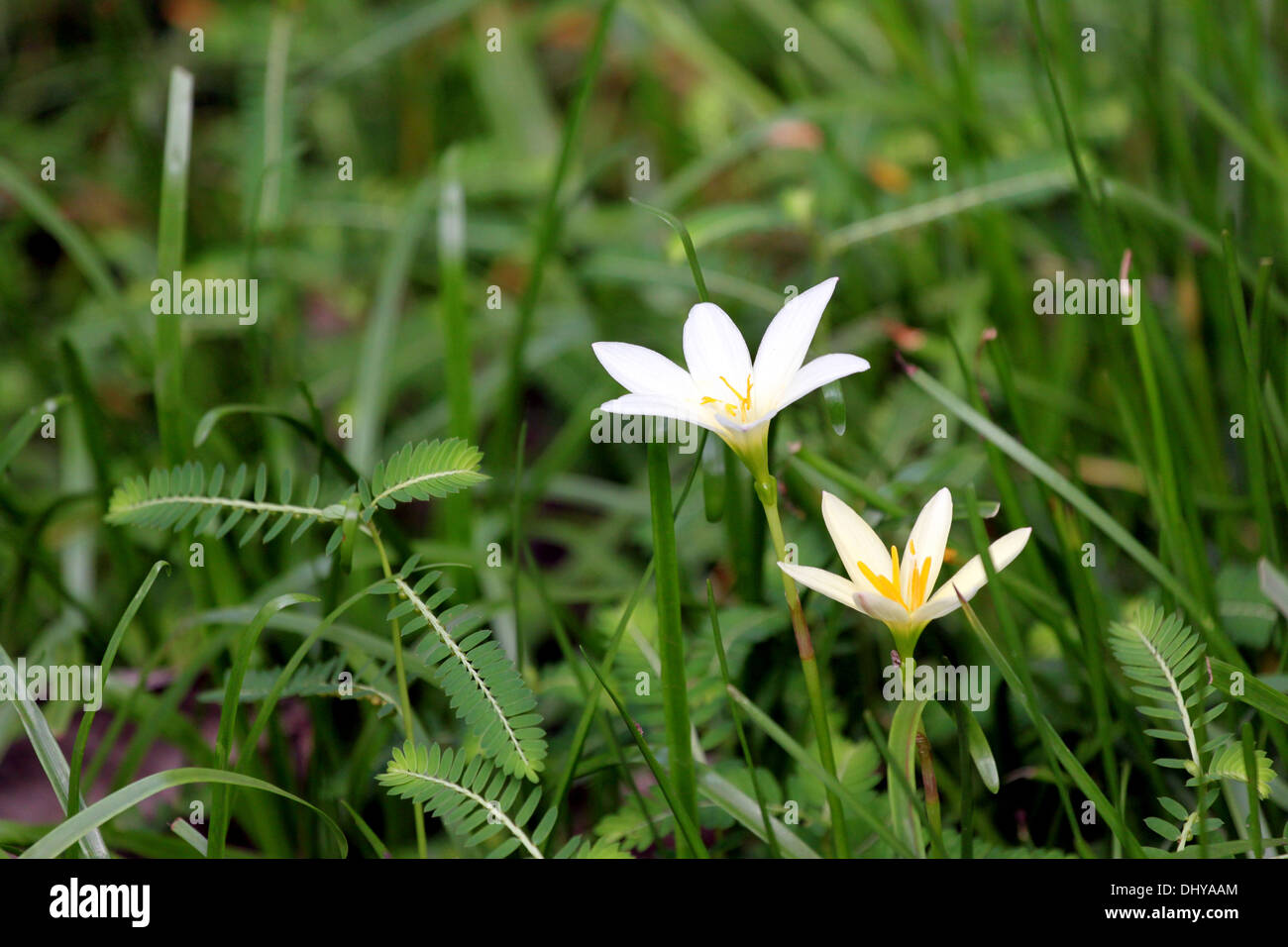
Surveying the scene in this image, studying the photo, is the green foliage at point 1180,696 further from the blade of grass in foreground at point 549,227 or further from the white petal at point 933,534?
the blade of grass in foreground at point 549,227

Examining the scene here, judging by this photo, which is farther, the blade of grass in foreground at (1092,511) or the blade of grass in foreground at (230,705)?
the blade of grass in foreground at (1092,511)

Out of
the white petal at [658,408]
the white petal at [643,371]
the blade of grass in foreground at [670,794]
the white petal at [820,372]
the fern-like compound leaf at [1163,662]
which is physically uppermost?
the white petal at [643,371]

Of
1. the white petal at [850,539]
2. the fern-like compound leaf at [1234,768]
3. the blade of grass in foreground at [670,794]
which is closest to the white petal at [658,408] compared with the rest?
the white petal at [850,539]

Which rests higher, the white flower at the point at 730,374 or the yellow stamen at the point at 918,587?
the white flower at the point at 730,374

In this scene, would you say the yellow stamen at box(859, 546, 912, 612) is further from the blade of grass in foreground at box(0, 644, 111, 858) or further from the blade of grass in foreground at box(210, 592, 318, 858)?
the blade of grass in foreground at box(0, 644, 111, 858)
